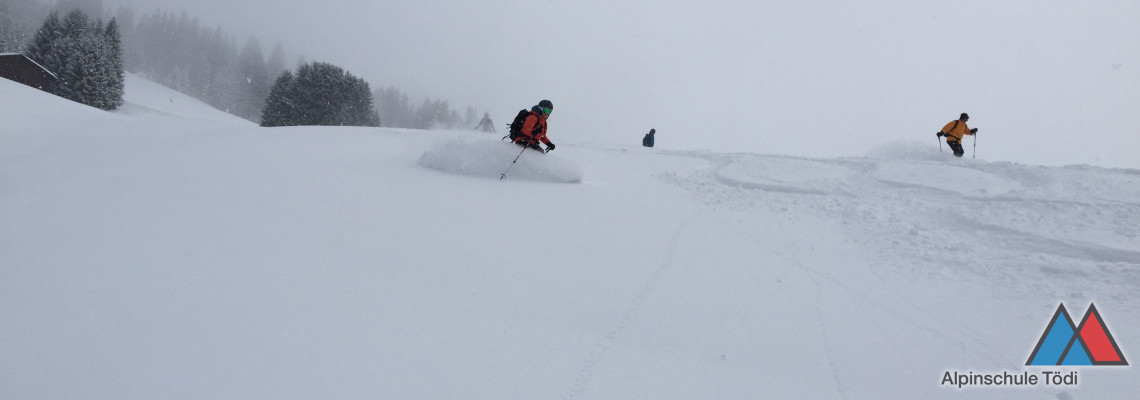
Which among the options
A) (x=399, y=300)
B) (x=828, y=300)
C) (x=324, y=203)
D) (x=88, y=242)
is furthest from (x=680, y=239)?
(x=88, y=242)

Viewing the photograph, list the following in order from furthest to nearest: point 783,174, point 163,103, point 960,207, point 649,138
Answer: point 163,103
point 649,138
point 783,174
point 960,207

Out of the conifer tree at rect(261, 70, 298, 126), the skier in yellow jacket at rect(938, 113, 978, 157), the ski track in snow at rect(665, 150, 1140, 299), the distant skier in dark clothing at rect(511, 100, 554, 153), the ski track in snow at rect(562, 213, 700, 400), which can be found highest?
the conifer tree at rect(261, 70, 298, 126)

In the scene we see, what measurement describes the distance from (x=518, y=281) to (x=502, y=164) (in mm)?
5493

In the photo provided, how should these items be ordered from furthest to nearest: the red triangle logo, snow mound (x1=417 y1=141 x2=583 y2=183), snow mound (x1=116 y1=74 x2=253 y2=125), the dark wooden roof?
1. snow mound (x1=116 y1=74 x2=253 y2=125)
2. the dark wooden roof
3. snow mound (x1=417 y1=141 x2=583 y2=183)
4. the red triangle logo

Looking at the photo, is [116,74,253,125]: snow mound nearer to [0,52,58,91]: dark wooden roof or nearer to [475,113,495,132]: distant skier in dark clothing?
[0,52,58,91]: dark wooden roof

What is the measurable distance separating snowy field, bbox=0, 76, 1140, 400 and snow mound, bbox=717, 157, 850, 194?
613 millimetres

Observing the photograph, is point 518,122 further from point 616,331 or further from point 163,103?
point 163,103

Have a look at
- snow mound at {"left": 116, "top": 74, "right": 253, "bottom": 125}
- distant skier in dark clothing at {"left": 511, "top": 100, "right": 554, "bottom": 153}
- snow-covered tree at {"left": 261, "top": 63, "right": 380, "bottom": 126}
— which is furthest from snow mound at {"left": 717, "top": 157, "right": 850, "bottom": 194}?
snow mound at {"left": 116, "top": 74, "right": 253, "bottom": 125}

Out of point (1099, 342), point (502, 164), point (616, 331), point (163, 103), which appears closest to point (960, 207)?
point (1099, 342)

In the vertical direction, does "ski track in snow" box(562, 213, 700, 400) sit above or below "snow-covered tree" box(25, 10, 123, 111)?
below

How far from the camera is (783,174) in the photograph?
466 inches

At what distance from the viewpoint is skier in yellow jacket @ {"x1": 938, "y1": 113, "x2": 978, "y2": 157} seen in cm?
1560

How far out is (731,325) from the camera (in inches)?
179

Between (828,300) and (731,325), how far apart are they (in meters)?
1.32
